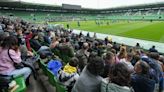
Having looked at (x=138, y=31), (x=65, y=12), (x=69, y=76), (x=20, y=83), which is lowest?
(x=65, y=12)

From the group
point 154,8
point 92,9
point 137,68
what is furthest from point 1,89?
point 92,9

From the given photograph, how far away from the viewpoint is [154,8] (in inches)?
3123

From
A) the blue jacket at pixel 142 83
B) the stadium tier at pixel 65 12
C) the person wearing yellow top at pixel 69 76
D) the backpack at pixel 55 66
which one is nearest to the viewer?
the blue jacket at pixel 142 83

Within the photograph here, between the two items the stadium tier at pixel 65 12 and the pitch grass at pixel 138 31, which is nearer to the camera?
the pitch grass at pixel 138 31

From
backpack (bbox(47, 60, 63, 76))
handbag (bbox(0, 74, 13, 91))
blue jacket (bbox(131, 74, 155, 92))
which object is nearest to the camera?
blue jacket (bbox(131, 74, 155, 92))

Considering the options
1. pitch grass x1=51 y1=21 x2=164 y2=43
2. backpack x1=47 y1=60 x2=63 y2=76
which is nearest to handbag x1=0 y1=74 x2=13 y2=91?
backpack x1=47 y1=60 x2=63 y2=76

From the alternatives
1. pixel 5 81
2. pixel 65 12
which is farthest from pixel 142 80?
pixel 65 12

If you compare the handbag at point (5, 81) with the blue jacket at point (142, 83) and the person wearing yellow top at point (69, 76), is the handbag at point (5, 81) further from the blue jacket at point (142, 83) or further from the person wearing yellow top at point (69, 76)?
the blue jacket at point (142, 83)

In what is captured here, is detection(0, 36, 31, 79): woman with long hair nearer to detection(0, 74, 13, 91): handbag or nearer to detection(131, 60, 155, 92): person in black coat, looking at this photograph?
detection(0, 74, 13, 91): handbag

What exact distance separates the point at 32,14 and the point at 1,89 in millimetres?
72766

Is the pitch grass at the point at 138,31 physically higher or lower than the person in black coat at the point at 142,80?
lower

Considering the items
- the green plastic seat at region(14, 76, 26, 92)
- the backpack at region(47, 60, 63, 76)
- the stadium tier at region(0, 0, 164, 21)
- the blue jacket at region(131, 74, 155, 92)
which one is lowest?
the stadium tier at region(0, 0, 164, 21)

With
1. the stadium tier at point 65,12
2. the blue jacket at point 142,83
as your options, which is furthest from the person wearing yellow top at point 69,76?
the stadium tier at point 65,12

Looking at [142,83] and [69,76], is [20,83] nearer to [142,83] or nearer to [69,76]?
[69,76]
